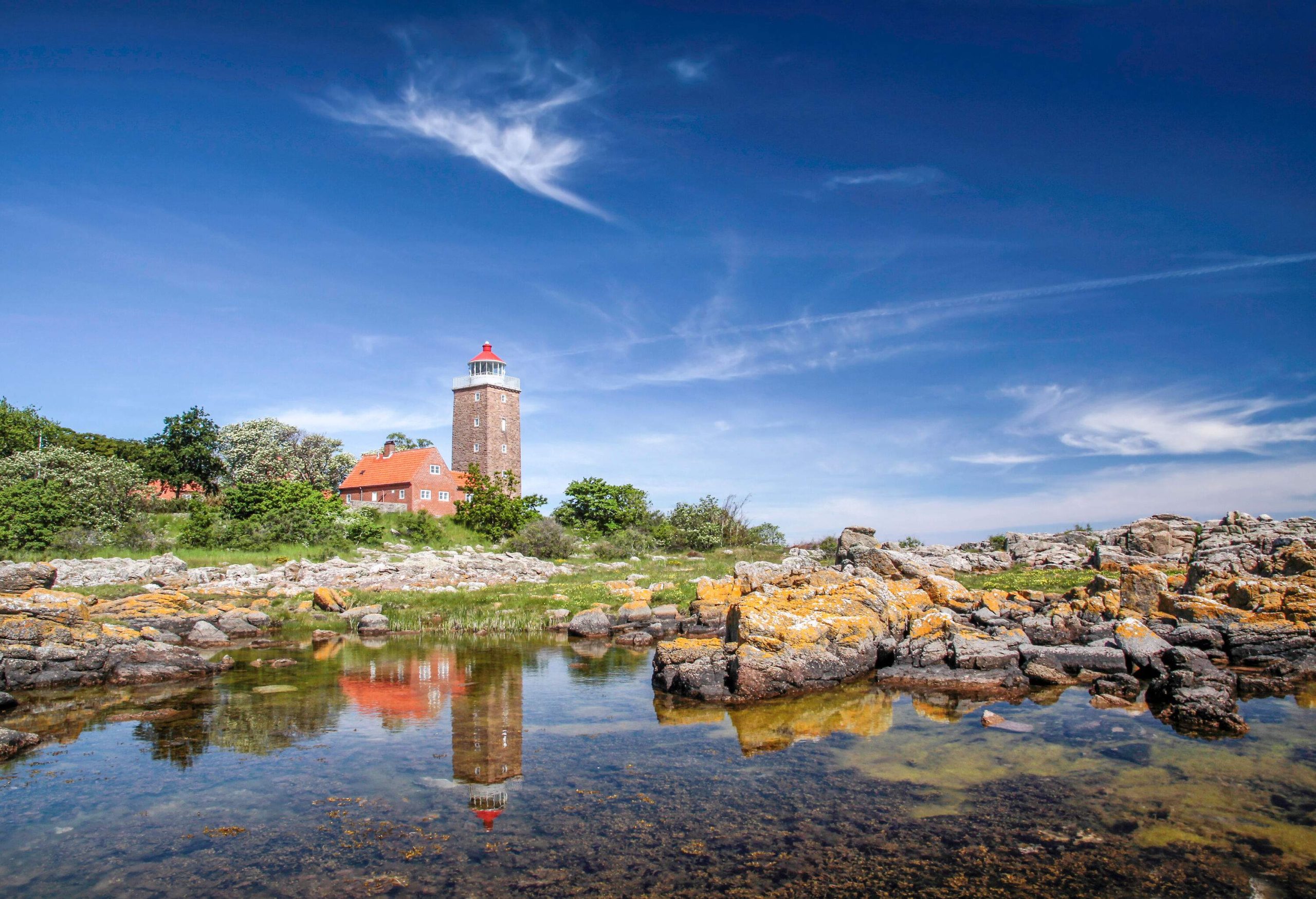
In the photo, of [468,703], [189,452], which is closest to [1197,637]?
[468,703]

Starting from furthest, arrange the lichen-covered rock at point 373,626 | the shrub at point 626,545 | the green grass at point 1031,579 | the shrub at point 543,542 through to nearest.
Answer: the shrub at point 543,542
the shrub at point 626,545
the green grass at point 1031,579
the lichen-covered rock at point 373,626

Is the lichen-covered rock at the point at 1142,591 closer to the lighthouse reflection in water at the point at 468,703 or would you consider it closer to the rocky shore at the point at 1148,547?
the rocky shore at the point at 1148,547

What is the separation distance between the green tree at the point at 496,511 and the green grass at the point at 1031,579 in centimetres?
3316

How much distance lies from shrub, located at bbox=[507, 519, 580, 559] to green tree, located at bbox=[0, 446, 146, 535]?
74.5 feet

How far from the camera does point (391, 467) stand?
214 feet

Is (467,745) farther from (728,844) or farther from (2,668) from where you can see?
(2,668)

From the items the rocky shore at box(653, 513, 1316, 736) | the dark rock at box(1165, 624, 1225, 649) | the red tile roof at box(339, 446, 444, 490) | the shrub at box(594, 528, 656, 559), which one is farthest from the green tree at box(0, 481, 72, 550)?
the dark rock at box(1165, 624, 1225, 649)

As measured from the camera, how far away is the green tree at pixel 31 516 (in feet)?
126

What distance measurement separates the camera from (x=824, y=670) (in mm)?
14641

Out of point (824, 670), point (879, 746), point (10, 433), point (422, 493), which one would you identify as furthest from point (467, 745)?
point (10, 433)

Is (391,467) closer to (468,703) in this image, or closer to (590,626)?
(590,626)

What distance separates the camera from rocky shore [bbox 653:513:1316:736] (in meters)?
13.6

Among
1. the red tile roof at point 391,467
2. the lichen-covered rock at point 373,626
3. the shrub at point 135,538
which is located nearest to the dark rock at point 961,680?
the lichen-covered rock at point 373,626

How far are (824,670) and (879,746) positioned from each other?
13.6 feet
